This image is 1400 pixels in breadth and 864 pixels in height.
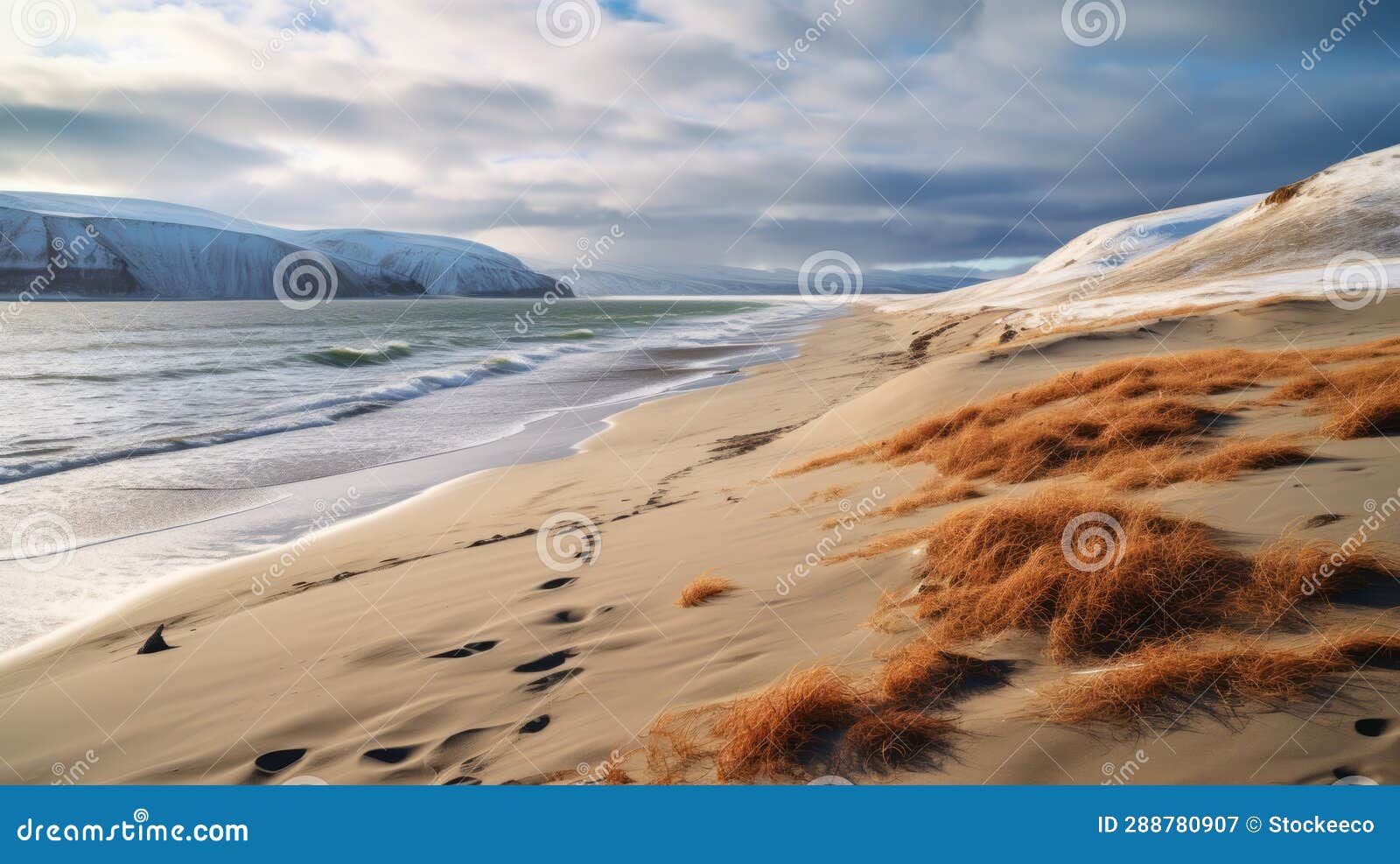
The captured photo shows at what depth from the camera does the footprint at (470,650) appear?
4.54 metres

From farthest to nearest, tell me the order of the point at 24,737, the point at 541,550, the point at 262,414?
the point at 262,414 < the point at 541,550 < the point at 24,737

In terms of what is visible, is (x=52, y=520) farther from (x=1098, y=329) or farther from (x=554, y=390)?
(x=1098, y=329)

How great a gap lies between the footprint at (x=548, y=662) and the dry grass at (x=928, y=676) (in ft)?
6.24

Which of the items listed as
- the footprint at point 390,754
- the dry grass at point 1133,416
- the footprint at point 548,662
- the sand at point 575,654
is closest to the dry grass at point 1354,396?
the dry grass at point 1133,416

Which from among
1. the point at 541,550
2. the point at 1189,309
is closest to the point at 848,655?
the point at 541,550

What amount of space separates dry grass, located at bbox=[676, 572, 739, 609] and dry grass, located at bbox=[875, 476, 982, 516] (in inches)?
66.0

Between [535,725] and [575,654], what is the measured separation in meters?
0.75

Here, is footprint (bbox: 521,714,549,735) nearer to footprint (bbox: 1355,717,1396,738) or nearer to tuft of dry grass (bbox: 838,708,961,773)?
tuft of dry grass (bbox: 838,708,961,773)

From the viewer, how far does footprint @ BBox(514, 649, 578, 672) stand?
13.9 feet

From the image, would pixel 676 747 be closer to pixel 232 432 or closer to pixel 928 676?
pixel 928 676

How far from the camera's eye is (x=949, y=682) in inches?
132

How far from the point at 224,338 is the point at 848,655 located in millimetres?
42711

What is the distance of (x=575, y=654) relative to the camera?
172 inches

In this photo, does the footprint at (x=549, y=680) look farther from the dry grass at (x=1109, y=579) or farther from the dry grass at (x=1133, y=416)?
the dry grass at (x=1133, y=416)
